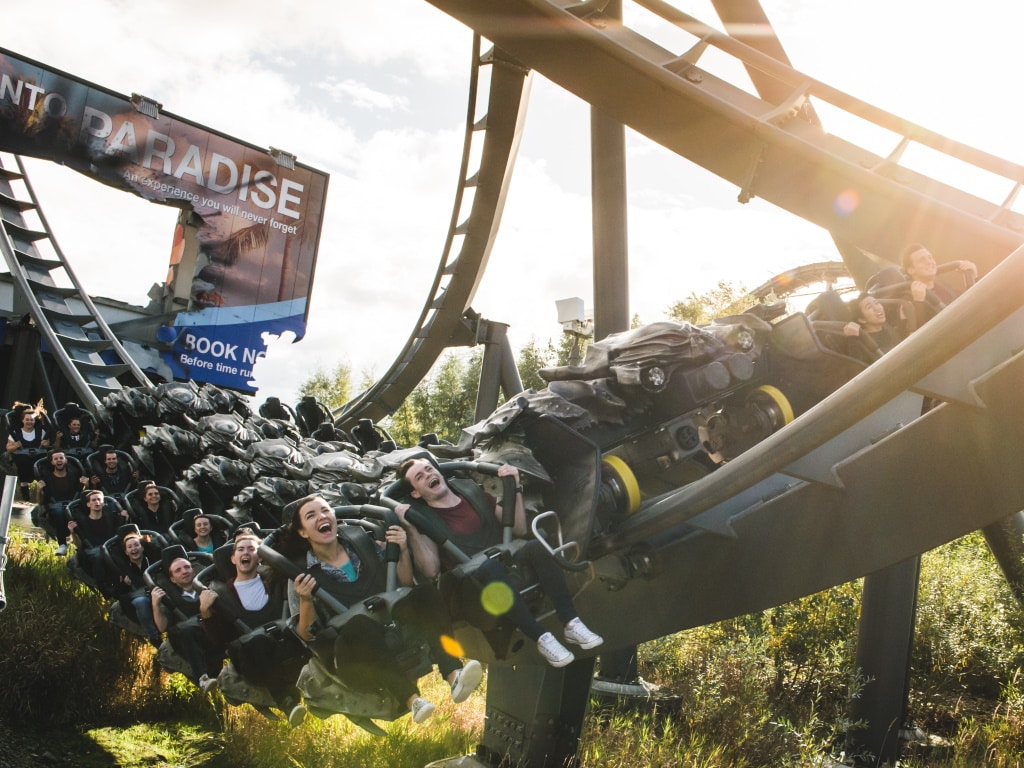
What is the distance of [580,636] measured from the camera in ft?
11.7

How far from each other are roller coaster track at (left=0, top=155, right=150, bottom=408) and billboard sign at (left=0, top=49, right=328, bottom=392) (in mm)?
5107

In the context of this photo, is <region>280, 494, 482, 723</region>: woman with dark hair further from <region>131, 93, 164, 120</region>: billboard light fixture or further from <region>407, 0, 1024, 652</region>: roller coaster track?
<region>131, 93, 164, 120</region>: billboard light fixture

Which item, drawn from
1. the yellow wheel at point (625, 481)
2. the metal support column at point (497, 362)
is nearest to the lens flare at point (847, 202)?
the yellow wheel at point (625, 481)

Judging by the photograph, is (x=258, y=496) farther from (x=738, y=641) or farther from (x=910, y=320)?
(x=738, y=641)

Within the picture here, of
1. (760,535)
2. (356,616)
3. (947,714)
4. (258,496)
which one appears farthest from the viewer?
(947,714)

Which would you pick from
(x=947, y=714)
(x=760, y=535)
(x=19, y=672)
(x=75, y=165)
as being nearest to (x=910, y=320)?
(x=760, y=535)

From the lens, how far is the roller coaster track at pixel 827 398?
3250 millimetres

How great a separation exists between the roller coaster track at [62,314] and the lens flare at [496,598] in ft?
24.9

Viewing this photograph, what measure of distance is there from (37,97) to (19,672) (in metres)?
14.3

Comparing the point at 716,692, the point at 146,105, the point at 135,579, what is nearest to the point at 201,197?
the point at 146,105

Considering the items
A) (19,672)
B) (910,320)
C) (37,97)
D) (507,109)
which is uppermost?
(37,97)

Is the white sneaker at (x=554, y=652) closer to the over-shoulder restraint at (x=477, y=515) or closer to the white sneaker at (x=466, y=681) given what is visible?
the white sneaker at (x=466, y=681)

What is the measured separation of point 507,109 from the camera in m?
9.69

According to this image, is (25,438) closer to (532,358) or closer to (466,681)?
(466,681)
